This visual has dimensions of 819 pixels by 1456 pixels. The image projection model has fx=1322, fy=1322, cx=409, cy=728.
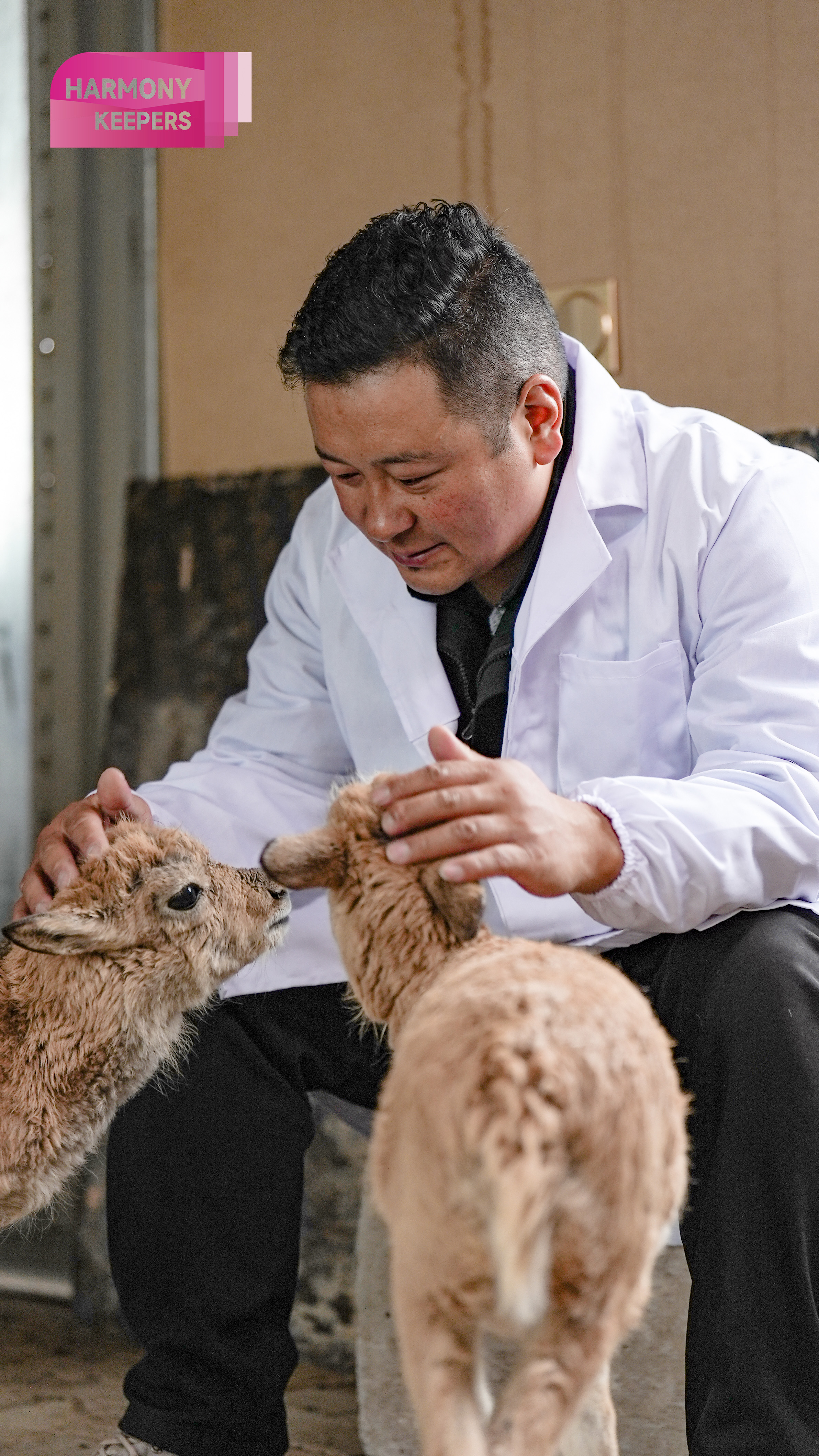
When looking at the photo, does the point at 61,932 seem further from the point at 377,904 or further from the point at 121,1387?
the point at 121,1387

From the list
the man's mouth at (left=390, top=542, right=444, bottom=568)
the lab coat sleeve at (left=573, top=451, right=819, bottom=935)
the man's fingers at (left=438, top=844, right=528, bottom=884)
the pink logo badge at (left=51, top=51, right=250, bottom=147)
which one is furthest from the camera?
the pink logo badge at (left=51, top=51, right=250, bottom=147)

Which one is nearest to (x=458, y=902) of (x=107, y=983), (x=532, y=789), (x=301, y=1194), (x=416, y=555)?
(x=532, y=789)

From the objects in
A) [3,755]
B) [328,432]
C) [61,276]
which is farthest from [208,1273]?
[61,276]

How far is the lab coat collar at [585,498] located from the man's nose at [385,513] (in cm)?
29

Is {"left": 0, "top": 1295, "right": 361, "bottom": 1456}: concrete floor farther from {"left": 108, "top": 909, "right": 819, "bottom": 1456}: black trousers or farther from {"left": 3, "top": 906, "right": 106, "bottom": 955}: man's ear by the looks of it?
{"left": 3, "top": 906, "right": 106, "bottom": 955}: man's ear

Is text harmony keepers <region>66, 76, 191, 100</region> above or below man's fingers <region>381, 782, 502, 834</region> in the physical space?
above

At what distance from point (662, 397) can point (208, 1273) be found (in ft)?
8.15

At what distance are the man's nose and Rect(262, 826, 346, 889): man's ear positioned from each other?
65cm

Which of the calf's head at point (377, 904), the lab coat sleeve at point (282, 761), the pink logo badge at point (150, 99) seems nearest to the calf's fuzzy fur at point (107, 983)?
the lab coat sleeve at point (282, 761)

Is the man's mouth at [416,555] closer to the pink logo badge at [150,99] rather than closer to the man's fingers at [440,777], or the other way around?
the man's fingers at [440,777]

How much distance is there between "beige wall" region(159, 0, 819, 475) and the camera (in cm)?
343

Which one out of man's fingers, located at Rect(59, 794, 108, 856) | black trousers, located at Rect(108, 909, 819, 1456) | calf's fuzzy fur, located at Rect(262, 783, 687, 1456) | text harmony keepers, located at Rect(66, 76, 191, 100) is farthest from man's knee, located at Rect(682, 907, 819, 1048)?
text harmony keepers, located at Rect(66, 76, 191, 100)

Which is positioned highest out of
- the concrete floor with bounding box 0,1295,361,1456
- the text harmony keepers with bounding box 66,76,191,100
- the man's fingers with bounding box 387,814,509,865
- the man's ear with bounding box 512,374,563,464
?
the text harmony keepers with bounding box 66,76,191,100

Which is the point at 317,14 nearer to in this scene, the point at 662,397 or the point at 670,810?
the point at 662,397
